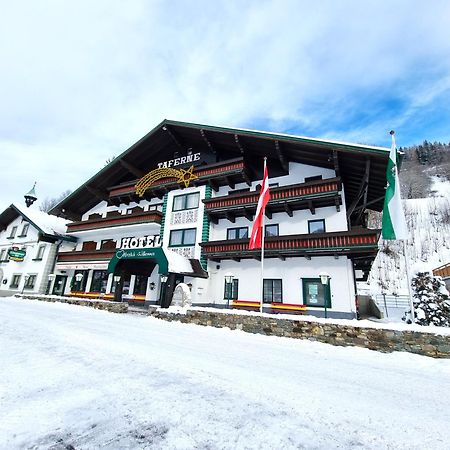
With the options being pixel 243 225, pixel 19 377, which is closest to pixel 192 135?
pixel 243 225

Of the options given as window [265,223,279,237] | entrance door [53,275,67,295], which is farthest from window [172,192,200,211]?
entrance door [53,275,67,295]

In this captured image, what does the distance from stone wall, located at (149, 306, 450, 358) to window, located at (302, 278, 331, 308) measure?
6.15 meters

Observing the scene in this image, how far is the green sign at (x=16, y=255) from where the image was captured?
3012cm

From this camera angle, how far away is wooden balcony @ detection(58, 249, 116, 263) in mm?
24391

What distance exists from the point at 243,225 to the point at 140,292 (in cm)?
1113

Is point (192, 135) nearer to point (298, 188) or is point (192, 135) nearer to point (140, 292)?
point (298, 188)

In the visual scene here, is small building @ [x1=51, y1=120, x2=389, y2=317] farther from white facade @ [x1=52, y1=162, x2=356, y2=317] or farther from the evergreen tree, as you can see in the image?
the evergreen tree

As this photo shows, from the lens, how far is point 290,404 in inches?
160

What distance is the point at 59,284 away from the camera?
1133 inches

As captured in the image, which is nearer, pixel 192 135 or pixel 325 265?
pixel 325 265

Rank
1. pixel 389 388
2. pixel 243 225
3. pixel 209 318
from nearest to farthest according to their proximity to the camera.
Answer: pixel 389 388 < pixel 209 318 < pixel 243 225

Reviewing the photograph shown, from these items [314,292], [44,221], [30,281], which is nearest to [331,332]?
[314,292]

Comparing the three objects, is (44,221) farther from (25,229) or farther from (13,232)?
(13,232)

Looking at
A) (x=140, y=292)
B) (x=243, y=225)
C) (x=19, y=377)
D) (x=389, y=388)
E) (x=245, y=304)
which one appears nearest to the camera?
(x=19, y=377)
